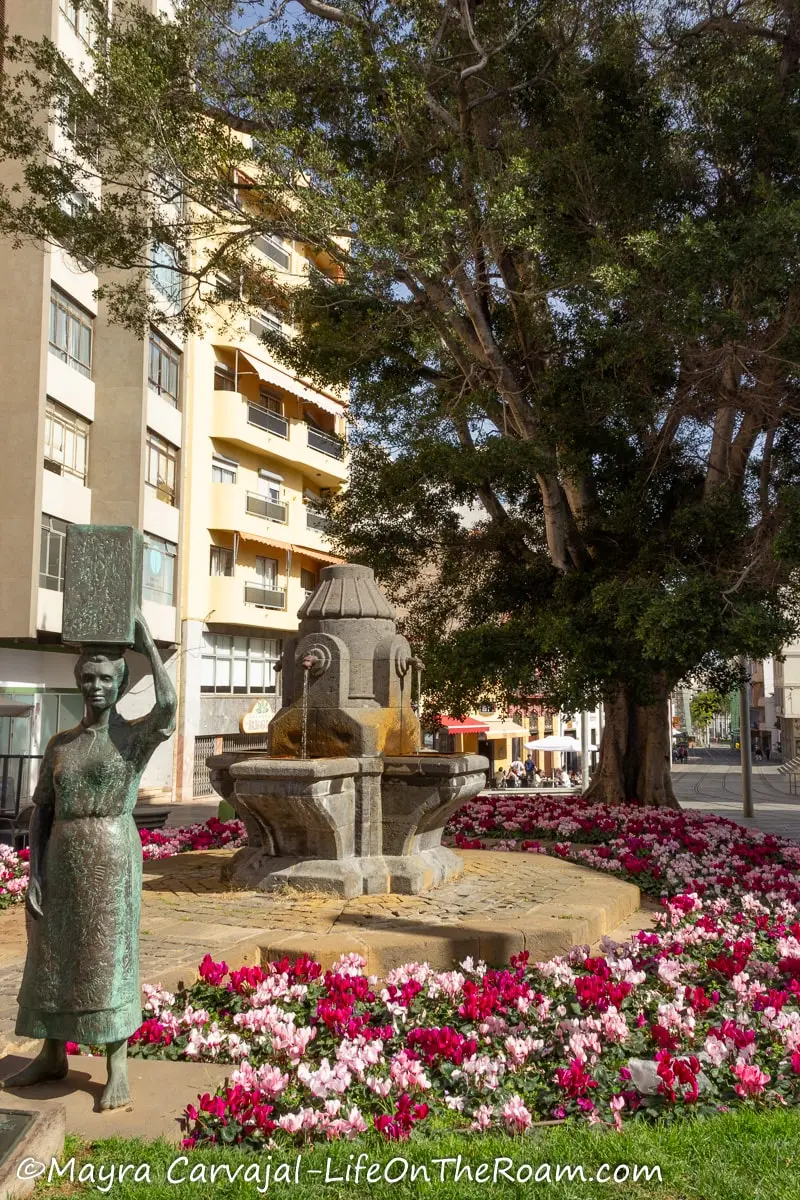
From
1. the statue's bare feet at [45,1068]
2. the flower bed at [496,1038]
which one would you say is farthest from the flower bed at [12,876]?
the statue's bare feet at [45,1068]

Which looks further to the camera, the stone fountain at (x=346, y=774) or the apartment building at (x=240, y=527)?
the apartment building at (x=240, y=527)

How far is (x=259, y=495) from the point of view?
32.4 metres

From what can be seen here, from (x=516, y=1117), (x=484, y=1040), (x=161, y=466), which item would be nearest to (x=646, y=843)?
(x=484, y=1040)

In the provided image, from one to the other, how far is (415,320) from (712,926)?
9.30m

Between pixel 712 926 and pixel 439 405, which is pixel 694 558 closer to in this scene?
pixel 439 405

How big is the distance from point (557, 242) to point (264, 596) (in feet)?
67.8

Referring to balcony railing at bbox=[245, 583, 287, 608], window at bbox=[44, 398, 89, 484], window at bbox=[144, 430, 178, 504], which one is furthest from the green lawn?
balcony railing at bbox=[245, 583, 287, 608]

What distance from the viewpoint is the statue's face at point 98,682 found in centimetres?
405

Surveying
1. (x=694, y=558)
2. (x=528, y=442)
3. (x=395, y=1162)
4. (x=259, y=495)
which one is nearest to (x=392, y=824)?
(x=395, y=1162)

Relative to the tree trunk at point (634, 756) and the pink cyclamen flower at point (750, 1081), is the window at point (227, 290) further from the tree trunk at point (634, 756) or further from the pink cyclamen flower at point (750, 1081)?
the pink cyclamen flower at point (750, 1081)

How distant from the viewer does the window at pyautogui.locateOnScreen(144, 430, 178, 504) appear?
1017 inches

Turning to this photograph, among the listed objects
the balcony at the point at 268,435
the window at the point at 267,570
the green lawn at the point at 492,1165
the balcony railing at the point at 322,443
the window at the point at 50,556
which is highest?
the balcony railing at the point at 322,443

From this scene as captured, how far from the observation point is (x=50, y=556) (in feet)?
70.0

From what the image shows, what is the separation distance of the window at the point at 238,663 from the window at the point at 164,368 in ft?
23.4
